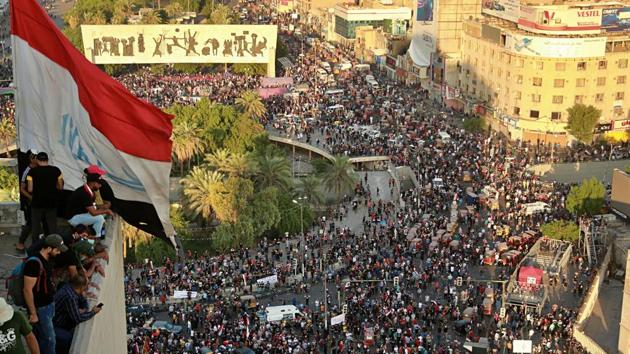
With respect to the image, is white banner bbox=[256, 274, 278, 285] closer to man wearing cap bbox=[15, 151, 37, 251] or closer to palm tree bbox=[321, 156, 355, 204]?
palm tree bbox=[321, 156, 355, 204]

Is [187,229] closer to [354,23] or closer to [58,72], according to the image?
[58,72]

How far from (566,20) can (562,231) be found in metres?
24.0

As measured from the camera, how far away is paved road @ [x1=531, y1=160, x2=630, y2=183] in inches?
2057

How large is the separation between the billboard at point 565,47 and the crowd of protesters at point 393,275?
273 inches

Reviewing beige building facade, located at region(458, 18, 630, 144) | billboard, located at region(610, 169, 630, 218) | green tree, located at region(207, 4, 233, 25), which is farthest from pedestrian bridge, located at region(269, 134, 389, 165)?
green tree, located at region(207, 4, 233, 25)

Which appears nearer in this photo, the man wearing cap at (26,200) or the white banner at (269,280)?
the man wearing cap at (26,200)

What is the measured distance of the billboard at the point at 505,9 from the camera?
62375 millimetres

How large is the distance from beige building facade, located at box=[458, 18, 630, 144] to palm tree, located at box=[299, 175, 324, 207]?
19.0 metres

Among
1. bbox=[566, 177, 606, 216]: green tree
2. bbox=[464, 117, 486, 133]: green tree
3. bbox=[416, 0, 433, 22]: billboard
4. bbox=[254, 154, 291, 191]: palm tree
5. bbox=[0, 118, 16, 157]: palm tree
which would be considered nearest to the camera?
bbox=[566, 177, 606, 216]: green tree

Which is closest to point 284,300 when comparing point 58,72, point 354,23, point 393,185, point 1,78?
point 393,185

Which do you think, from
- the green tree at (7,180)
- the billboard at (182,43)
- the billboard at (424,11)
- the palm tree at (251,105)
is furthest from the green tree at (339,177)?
the billboard at (182,43)

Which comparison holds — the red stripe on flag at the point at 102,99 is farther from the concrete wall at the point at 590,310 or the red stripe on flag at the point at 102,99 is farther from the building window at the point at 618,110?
the building window at the point at 618,110

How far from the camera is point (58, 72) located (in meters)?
9.72

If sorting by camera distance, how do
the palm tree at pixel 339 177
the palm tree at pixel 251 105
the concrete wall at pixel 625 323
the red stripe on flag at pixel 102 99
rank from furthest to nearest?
the palm tree at pixel 251 105, the palm tree at pixel 339 177, the concrete wall at pixel 625 323, the red stripe on flag at pixel 102 99
